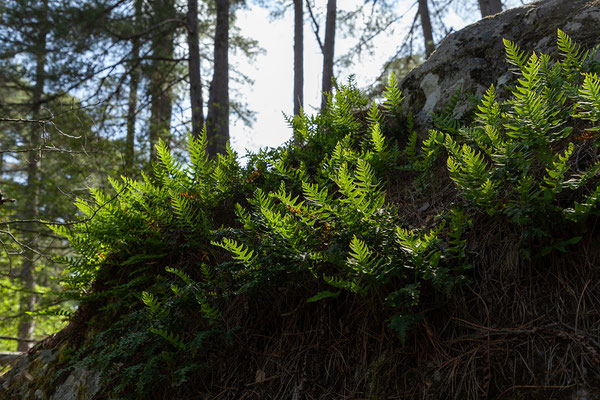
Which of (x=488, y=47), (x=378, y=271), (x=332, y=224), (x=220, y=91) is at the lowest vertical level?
(x=378, y=271)

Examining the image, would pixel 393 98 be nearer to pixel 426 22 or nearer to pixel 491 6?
pixel 491 6

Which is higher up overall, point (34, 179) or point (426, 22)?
point (426, 22)

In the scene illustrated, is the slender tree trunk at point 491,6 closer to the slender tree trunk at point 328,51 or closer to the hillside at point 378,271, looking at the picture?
the hillside at point 378,271

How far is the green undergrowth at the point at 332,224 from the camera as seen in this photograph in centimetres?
222

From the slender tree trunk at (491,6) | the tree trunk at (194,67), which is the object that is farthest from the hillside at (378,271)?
the tree trunk at (194,67)

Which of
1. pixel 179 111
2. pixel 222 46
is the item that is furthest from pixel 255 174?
pixel 179 111

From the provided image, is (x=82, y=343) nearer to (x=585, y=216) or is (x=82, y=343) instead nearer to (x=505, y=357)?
(x=505, y=357)

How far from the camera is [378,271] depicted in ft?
7.48

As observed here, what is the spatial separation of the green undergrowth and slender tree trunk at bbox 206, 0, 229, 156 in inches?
206

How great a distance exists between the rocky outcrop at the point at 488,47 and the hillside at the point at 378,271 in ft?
0.11

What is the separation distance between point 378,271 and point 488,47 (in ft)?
10.7

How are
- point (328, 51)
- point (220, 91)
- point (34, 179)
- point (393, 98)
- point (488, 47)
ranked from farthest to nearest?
point (328, 51), point (34, 179), point (220, 91), point (488, 47), point (393, 98)

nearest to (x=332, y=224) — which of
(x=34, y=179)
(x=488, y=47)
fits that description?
(x=488, y=47)

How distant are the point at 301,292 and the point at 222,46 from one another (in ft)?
27.6
